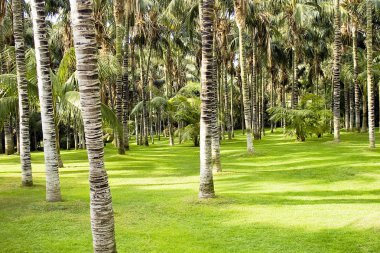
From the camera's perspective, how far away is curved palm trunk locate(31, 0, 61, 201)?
14.8 m

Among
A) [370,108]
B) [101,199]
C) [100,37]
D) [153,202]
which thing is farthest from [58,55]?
[101,199]

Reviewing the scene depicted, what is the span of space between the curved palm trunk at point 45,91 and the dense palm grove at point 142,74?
0.11 feet

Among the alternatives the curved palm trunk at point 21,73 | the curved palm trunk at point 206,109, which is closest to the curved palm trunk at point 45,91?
the curved palm trunk at point 21,73

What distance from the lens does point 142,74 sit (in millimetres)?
42000

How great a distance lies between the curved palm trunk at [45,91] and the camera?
48.5ft

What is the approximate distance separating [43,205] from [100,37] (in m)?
17.9

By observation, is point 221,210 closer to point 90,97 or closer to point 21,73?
point 90,97

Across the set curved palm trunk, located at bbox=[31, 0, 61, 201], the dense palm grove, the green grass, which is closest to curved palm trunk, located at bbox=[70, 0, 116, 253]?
the dense palm grove

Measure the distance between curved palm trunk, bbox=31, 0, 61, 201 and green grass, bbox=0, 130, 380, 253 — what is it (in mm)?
773

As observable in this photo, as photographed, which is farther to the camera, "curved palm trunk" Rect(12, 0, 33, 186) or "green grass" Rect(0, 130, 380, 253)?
"curved palm trunk" Rect(12, 0, 33, 186)

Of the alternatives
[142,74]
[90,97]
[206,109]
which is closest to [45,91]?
[206,109]

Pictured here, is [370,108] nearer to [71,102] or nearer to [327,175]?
[327,175]

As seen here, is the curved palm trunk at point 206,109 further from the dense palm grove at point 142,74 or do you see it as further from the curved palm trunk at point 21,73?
the curved palm trunk at point 21,73

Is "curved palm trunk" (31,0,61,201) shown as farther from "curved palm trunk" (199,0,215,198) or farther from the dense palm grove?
"curved palm trunk" (199,0,215,198)
